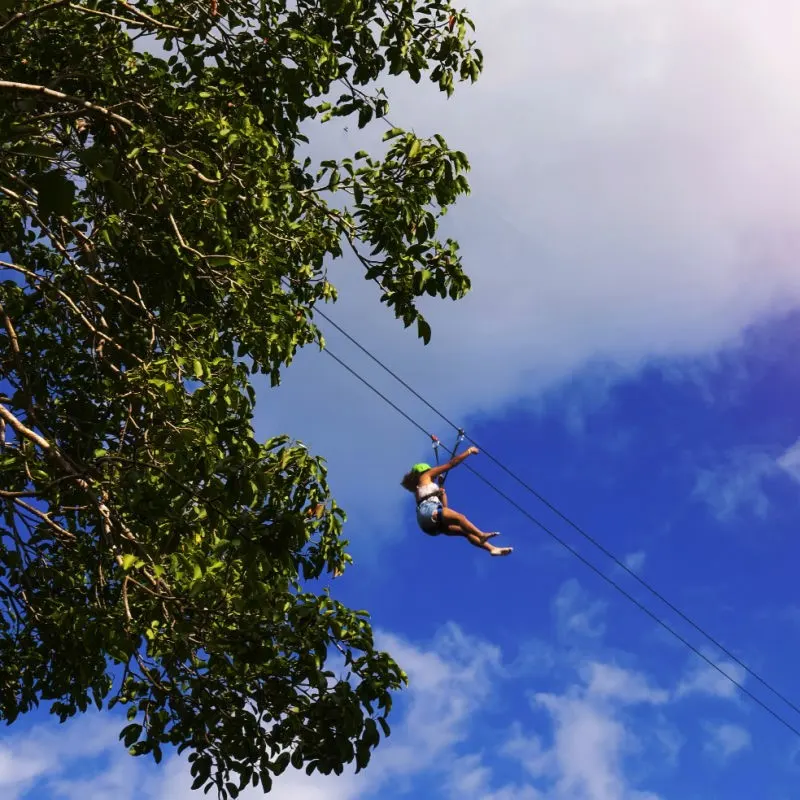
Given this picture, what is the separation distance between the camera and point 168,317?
7.79 metres

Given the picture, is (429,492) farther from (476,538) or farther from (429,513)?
(476,538)

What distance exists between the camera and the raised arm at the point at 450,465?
10.2m

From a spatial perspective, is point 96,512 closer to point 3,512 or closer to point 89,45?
point 3,512

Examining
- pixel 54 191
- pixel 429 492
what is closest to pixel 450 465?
pixel 429 492

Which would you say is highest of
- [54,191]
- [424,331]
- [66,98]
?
[424,331]

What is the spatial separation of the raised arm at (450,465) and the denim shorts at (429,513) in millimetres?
275

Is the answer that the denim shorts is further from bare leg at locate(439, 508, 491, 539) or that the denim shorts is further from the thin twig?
the thin twig

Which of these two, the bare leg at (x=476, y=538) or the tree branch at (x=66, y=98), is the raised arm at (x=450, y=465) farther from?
the tree branch at (x=66, y=98)

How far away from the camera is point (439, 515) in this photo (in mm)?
10953

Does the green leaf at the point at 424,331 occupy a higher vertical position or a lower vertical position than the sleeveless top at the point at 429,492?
lower

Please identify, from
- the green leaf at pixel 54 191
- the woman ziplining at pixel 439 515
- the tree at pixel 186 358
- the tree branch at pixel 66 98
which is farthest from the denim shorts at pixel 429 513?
the green leaf at pixel 54 191

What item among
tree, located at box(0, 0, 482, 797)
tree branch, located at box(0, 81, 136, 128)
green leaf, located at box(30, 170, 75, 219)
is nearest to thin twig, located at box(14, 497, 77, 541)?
tree, located at box(0, 0, 482, 797)

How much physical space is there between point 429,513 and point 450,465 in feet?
2.27

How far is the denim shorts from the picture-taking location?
11.0 metres
